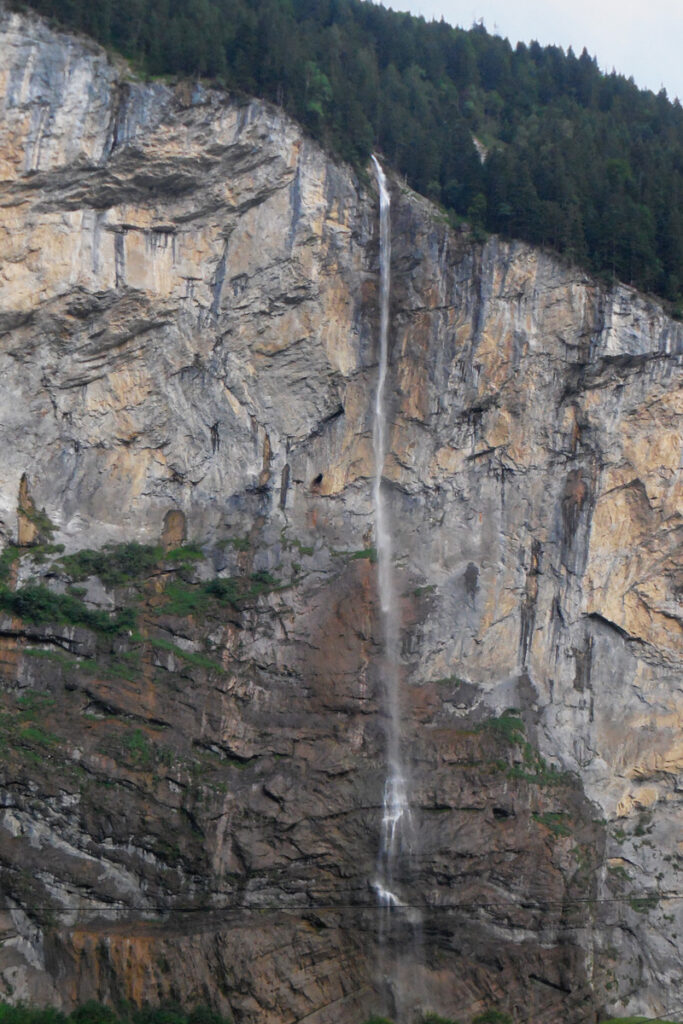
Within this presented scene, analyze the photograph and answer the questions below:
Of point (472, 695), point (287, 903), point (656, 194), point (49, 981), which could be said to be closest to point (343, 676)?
point (472, 695)

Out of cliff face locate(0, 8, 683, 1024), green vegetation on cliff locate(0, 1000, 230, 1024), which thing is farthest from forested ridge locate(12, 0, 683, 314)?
green vegetation on cliff locate(0, 1000, 230, 1024)

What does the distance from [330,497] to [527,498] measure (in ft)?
20.0

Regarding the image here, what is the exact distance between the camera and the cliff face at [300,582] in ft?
109

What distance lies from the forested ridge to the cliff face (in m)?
1.43

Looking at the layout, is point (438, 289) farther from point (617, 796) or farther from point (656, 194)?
point (617, 796)

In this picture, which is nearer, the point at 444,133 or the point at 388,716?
the point at 388,716

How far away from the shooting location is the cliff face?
109 ft

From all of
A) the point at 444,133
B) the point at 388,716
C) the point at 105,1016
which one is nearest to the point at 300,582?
the point at 388,716

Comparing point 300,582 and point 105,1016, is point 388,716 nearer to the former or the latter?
point 300,582

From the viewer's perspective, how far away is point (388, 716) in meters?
36.9

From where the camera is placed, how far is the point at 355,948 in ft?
110

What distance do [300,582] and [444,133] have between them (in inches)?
711

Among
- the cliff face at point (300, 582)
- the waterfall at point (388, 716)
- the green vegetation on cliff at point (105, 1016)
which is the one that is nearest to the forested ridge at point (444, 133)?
the cliff face at point (300, 582)

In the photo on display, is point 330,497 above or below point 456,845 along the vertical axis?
above
